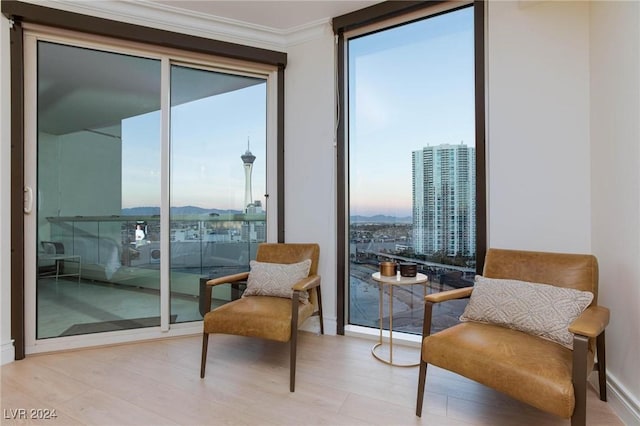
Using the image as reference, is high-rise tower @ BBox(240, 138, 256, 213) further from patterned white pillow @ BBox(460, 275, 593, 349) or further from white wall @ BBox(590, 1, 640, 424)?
white wall @ BBox(590, 1, 640, 424)

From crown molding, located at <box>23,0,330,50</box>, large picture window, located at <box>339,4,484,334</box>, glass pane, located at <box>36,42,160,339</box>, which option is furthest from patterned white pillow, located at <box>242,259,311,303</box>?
crown molding, located at <box>23,0,330,50</box>

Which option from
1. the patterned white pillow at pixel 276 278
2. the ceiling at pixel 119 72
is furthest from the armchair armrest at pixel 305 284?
the ceiling at pixel 119 72

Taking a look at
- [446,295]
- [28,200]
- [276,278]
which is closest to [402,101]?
[446,295]

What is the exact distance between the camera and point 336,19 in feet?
8.89

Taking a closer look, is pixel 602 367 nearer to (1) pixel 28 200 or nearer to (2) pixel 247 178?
(2) pixel 247 178

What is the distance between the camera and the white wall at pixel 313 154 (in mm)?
2812

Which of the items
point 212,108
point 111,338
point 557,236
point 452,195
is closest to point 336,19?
point 212,108

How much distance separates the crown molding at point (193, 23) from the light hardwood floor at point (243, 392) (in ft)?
8.55

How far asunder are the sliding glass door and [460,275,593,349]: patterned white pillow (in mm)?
1951

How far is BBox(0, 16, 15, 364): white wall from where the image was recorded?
2.23 meters

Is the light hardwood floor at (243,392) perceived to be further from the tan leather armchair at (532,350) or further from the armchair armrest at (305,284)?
the armchair armrest at (305,284)

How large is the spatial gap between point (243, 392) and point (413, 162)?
6.75 ft

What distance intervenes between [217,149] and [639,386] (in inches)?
127

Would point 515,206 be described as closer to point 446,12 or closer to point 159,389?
point 446,12
